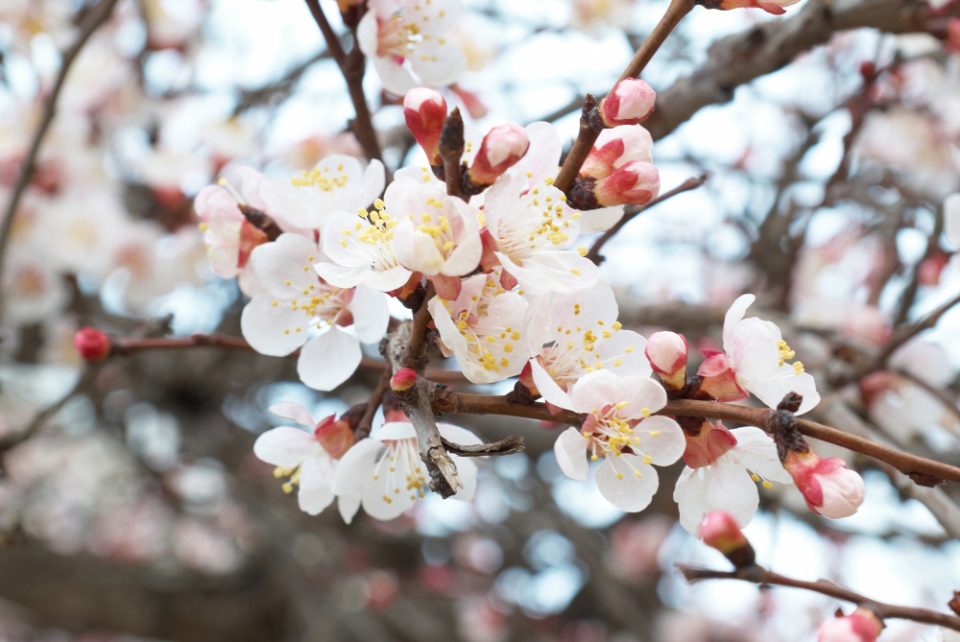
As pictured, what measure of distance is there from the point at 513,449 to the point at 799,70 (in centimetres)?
304

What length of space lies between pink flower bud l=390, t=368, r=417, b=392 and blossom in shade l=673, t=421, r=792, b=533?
33cm

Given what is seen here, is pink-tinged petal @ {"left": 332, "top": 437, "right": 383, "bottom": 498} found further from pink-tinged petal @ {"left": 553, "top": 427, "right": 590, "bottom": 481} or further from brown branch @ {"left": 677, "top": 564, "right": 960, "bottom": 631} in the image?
brown branch @ {"left": 677, "top": 564, "right": 960, "bottom": 631}

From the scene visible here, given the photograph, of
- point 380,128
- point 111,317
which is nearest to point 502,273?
point 380,128

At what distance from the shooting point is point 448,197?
0.84 metres

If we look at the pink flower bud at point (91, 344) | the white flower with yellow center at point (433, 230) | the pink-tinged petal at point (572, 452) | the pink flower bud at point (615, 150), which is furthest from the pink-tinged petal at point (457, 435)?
the pink flower bud at point (91, 344)

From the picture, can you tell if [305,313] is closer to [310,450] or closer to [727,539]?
[310,450]

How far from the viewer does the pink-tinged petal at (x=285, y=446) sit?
1086 millimetres

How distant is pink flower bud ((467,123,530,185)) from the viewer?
838 millimetres

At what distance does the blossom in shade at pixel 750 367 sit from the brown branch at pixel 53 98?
1423 millimetres

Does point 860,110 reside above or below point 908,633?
above

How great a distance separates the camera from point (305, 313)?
1.14 metres

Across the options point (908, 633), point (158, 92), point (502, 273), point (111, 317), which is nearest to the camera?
point (502, 273)

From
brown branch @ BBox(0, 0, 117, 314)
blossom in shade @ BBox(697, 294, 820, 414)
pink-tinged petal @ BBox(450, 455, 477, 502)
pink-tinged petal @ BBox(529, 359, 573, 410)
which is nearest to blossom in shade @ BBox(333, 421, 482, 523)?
pink-tinged petal @ BBox(450, 455, 477, 502)

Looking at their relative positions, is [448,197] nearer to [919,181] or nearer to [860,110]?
[860,110]
